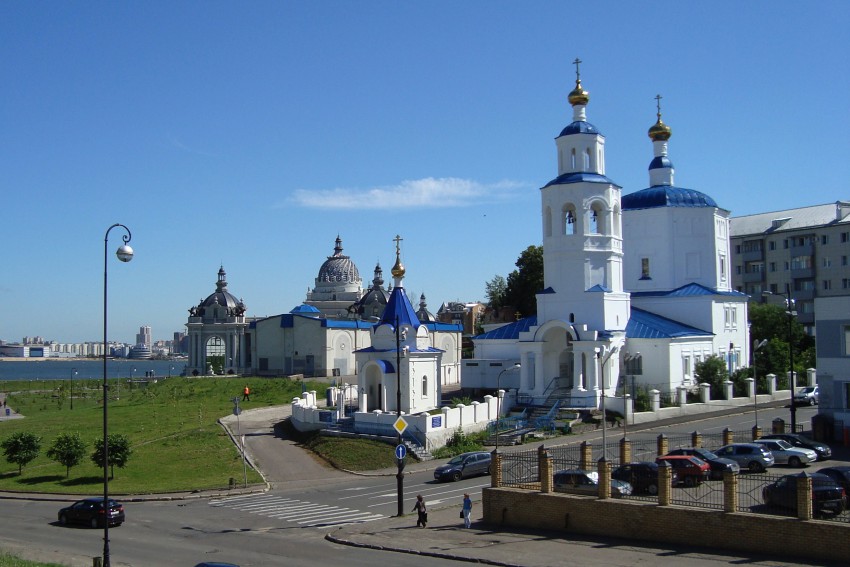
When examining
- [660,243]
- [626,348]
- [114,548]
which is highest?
[660,243]

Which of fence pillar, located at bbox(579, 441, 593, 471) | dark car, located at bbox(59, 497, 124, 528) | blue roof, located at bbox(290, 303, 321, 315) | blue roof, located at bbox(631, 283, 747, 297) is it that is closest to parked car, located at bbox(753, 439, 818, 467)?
fence pillar, located at bbox(579, 441, 593, 471)

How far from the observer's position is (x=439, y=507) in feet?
90.6

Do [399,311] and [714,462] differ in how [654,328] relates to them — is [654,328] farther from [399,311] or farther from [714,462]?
[714,462]

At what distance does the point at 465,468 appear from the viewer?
32.4 metres

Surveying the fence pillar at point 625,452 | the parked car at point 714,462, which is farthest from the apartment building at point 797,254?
the parked car at point 714,462

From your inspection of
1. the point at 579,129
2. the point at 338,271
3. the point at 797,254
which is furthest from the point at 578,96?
the point at 338,271

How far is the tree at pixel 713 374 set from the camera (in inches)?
1929

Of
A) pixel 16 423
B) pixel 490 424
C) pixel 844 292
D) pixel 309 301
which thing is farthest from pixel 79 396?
pixel 844 292

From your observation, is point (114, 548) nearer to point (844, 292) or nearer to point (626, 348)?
point (844, 292)

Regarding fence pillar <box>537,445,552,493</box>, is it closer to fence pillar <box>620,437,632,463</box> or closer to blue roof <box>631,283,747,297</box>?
fence pillar <box>620,437,632,463</box>

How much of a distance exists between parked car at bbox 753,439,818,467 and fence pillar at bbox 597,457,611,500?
8.35 m

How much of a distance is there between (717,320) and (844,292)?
68.5 feet

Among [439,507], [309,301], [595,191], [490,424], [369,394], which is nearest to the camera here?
[439,507]

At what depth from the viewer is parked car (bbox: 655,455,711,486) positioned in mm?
24062
